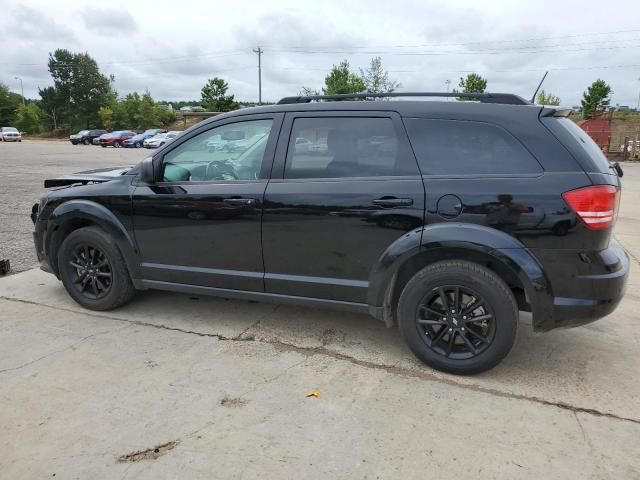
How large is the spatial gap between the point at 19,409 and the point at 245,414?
1325 mm

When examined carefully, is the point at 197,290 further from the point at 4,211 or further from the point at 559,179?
the point at 4,211

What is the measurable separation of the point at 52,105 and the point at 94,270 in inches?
3342

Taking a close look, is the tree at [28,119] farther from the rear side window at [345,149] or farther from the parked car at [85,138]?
the rear side window at [345,149]

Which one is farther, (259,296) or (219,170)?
(219,170)

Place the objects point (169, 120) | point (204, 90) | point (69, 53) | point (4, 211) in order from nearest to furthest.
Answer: point (4, 211) → point (204, 90) → point (169, 120) → point (69, 53)

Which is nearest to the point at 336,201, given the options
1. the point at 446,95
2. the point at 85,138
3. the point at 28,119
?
the point at 446,95

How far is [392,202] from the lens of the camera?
3258 millimetres

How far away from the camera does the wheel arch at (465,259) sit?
3.03 meters

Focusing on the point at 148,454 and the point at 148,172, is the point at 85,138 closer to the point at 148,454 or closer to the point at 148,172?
the point at 148,172

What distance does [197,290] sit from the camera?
399cm

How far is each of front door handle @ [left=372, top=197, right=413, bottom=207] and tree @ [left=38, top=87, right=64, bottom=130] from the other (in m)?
85.6

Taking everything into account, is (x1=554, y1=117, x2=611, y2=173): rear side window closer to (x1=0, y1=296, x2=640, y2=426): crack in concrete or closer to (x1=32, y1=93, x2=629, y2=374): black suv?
(x1=32, y1=93, x2=629, y2=374): black suv

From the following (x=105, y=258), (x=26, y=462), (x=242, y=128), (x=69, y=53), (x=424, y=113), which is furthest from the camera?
(x=69, y=53)

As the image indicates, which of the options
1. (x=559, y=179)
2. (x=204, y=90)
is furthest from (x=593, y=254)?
(x=204, y=90)
